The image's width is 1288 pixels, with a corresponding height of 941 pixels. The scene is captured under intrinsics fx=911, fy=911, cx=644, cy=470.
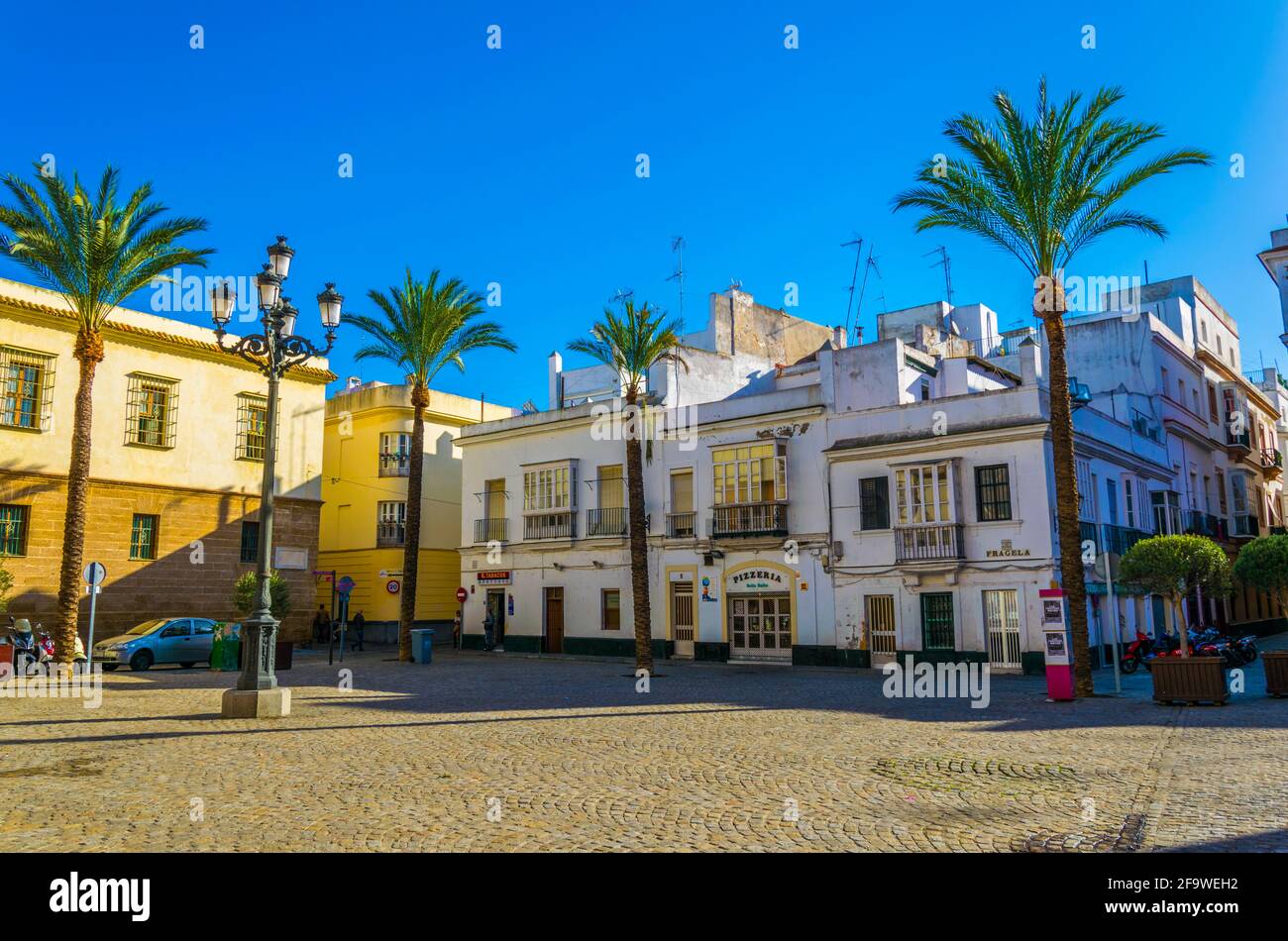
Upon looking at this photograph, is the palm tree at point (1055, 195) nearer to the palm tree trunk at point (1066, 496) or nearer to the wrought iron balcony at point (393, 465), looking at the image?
the palm tree trunk at point (1066, 496)

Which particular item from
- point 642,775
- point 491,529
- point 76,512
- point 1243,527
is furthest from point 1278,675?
point 1243,527

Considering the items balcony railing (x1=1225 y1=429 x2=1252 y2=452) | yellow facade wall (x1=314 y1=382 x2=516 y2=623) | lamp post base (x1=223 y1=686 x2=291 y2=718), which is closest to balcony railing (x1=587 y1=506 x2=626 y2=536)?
yellow facade wall (x1=314 y1=382 x2=516 y2=623)

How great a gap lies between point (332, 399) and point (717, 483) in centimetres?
2084

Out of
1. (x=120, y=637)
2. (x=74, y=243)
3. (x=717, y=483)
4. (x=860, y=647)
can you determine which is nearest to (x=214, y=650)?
(x=120, y=637)

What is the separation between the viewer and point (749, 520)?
2822cm

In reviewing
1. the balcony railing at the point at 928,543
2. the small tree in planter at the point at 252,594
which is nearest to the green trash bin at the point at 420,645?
the small tree in planter at the point at 252,594

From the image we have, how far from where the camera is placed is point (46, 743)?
436 inches

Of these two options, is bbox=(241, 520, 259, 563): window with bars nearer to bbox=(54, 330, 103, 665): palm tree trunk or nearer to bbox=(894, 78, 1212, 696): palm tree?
bbox=(54, 330, 103, 665): palm tree trunk

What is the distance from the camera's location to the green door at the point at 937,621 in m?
24.4

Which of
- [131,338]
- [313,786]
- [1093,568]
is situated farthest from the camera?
[131,338]

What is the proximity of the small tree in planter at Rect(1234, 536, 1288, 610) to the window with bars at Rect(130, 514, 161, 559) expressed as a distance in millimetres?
29919

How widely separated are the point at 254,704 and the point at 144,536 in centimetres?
1808

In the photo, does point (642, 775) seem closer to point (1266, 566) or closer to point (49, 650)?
point (1266, 566)

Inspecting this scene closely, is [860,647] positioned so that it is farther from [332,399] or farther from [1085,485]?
[332,399]
